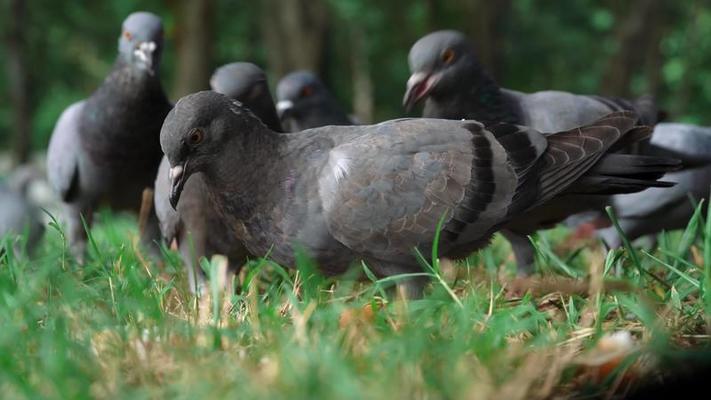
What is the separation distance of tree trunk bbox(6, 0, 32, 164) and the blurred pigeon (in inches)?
540

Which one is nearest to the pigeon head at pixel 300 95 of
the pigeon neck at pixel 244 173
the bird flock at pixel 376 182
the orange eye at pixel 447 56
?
the orange eye at pixel 447 56

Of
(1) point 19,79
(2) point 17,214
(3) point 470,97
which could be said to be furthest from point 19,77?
(3) point 470,97

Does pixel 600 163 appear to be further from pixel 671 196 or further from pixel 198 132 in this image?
pixel 671 196

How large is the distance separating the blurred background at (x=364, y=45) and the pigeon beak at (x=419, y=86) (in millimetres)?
7044

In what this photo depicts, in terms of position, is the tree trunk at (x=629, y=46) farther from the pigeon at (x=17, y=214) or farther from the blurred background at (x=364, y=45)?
the pigeon at (x=17, y=214)

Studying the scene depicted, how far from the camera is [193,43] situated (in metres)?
12.5

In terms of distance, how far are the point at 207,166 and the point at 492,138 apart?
1.12 metres

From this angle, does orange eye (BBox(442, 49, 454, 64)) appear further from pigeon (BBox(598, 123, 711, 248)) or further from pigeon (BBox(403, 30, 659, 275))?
pigeon (BBox(598, 123, 711, 248))

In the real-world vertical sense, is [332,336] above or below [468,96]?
below

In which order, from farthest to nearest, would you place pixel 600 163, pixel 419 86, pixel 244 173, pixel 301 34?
pixel 301 34
pixel 419 86
pixel 600 163
pixel 244 173

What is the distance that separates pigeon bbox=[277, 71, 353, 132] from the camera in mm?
5812

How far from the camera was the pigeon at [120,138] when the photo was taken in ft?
16.9

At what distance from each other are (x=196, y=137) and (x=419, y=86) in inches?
67.7

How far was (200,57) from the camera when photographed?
12.3 metres
